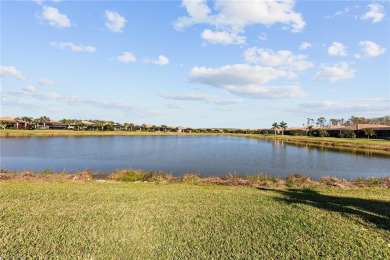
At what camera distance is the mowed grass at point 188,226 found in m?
6.76

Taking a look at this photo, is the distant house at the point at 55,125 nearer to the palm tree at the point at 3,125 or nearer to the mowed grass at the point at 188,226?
the palm tree at the point at 3,125

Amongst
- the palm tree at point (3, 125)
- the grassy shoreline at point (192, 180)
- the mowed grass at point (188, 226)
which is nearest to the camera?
the mowed grass at point (188, 226)

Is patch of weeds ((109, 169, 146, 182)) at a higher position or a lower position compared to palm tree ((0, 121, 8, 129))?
lower

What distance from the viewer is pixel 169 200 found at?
36.2 ft

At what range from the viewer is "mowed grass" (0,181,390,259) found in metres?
6.76

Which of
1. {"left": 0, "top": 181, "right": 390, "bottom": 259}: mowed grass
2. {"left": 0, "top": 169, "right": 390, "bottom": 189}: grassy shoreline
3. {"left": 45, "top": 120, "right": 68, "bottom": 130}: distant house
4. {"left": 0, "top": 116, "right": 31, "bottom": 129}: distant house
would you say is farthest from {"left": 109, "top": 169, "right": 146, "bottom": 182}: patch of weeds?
{"left": 45, "top": 120, "right": 68, "bottom": 130}: distant house

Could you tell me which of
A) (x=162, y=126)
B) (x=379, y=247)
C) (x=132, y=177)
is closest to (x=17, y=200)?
(x=132, y=177)

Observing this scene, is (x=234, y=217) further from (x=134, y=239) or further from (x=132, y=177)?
Answer: (x=132, y=177)

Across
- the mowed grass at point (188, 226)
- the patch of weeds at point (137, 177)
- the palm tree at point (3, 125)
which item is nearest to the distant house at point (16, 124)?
the palm tree at point (3, 125)

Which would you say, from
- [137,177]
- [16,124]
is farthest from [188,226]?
[16,124]

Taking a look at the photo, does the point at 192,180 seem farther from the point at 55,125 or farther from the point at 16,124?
the point at 55,125

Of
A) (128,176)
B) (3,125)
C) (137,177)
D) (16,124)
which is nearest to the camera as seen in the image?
(128,176)

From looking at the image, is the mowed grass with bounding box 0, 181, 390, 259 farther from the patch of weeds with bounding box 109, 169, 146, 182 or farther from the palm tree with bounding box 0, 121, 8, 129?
Answer: the palm tree with bounding box 0, 121, 8, 129

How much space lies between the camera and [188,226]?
8.23 m
